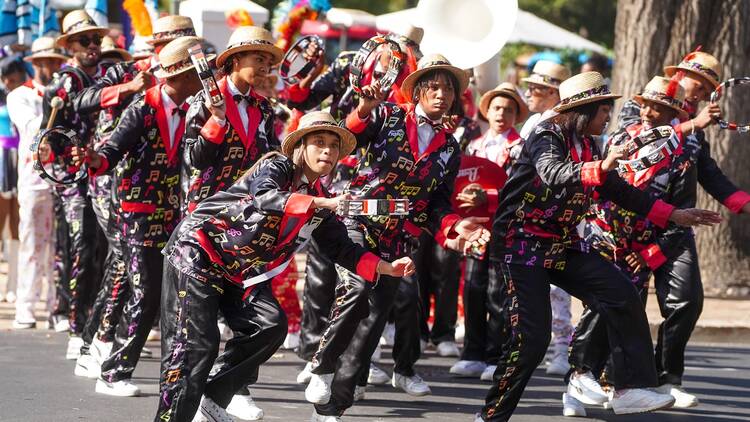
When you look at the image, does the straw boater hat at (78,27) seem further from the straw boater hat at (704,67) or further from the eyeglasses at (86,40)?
the straw boater hat at (704,67)

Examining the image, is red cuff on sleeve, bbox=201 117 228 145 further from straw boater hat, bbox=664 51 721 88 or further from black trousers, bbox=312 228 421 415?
straw boater hat, bbox=664 51 721 88

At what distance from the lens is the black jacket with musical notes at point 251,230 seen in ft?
20.3

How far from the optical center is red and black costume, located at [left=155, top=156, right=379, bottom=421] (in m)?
6.23

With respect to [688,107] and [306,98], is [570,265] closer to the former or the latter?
[688,107]

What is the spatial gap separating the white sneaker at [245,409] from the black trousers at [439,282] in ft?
9.33

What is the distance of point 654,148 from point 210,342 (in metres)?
2.35

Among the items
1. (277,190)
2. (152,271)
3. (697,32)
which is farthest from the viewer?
(697,32)

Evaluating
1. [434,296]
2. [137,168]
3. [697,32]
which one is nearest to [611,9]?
[697,32]

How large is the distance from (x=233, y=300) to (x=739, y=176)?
809cm

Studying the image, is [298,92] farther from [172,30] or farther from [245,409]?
[245,409]

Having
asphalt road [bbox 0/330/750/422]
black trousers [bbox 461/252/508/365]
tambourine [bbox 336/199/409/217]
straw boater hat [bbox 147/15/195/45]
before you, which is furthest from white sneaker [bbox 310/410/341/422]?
straw boater hat [bbox 147/15/195/45]

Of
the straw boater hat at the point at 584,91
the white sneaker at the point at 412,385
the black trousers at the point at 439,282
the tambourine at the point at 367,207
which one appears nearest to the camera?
the tambourine at the point at 367,207

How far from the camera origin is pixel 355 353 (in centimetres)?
739

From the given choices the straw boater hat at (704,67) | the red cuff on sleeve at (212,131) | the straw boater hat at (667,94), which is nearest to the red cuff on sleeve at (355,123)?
the red cuff on sleeve at (212,131)
